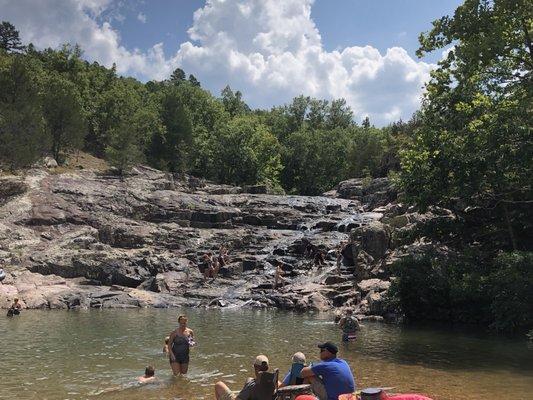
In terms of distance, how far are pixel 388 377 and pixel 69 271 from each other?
83.4 feet

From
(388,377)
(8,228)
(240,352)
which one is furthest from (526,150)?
(8,228)

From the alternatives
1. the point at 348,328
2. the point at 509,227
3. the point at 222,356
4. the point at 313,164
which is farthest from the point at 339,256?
the point at 313,164

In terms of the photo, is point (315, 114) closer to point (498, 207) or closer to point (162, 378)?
point (498, 207)

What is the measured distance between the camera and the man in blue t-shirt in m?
8.32

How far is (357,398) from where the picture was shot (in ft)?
25.8

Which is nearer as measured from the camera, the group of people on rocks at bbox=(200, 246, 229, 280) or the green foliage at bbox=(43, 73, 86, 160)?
A: the group of people on rocks at bbox=(200, 246, 229, 280)

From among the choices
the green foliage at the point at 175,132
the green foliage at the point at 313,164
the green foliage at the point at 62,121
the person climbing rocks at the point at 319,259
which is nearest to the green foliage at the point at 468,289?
the person climbing rocks at the point at 319,259

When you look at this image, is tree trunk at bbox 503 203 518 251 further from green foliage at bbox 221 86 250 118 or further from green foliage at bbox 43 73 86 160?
green foliage at bbox 221 86 250 118

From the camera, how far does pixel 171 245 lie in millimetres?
38344

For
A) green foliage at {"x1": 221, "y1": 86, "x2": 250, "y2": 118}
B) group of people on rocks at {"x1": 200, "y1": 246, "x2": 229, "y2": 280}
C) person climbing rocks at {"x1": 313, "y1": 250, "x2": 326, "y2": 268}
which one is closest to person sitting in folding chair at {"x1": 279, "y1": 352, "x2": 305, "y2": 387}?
group of people on rocks at {"x1": 200, "y1": 246, "x2": 229, "y2": 280}

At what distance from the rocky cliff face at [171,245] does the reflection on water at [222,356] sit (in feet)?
15.4

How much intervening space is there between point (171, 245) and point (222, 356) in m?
22.8

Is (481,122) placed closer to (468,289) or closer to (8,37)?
(468,289)

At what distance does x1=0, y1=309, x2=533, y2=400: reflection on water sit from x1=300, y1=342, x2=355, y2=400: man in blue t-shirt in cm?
415
